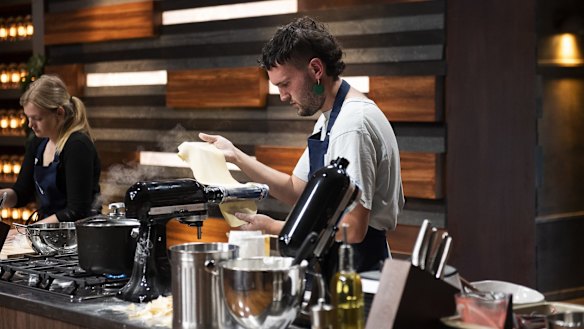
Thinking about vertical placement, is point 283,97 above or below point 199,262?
above

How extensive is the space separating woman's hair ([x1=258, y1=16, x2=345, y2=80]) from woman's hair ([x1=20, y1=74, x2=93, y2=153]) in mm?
1655

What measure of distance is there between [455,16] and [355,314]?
3337 millimetres

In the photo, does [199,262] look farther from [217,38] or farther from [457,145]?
[217,38]

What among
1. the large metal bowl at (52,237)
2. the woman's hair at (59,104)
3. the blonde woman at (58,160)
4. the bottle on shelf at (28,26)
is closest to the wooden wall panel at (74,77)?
the bottle on shelf at (28,26)

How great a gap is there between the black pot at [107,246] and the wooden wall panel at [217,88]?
331 centimetres

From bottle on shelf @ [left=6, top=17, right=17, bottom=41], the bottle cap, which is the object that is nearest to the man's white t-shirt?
the bottle cap

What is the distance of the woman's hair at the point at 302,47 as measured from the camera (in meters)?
3.10

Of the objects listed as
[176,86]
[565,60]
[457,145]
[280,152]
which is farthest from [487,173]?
[176,86]

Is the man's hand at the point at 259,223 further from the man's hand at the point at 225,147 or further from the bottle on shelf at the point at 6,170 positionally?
the bottle on shelf at the point at 6,170

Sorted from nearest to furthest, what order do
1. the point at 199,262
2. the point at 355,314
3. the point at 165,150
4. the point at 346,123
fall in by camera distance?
the point at 355,314
the point at 199,262
the point at 346,123
the point at 165,150

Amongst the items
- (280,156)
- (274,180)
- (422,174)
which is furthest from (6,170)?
(274,180)

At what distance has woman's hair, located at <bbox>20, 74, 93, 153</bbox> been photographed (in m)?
4.50

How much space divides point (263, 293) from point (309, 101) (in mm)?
1280

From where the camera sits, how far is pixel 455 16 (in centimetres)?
502
